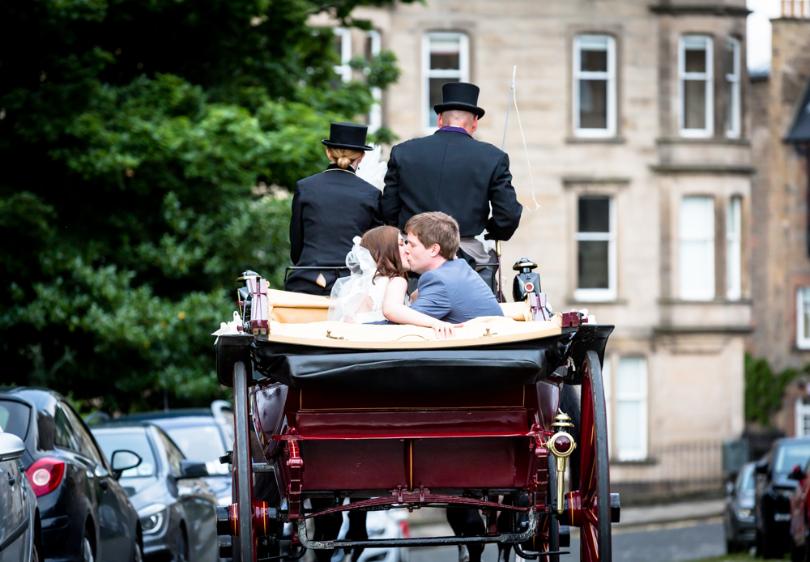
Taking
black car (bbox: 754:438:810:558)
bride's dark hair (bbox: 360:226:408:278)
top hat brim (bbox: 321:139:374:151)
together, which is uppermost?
top hat brim (bbox: 321:139:374:151)

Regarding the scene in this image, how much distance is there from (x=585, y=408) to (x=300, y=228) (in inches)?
95.6

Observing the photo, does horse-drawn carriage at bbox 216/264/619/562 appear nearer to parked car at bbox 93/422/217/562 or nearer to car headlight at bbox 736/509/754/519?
parked car at bbox 93/422/217/562

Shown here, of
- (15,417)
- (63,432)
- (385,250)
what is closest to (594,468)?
(385,250)

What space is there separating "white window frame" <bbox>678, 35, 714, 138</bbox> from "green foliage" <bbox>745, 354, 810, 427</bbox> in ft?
36.8

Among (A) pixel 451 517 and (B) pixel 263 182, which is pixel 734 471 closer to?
(B) pixel 263 182

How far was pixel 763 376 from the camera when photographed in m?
57.3

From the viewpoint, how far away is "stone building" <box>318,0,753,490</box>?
153 feet

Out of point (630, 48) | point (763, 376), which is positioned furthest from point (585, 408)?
point (763, 376)

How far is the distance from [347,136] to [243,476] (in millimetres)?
3167

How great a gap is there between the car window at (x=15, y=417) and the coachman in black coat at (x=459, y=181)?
267 centimetres

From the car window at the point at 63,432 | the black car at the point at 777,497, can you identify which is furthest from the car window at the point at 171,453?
the black car at the point at 777,497

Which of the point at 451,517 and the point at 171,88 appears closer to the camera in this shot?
the point at 451,517

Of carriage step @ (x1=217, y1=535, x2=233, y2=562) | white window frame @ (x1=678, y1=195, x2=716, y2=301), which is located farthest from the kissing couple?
white window frame @ (x1=678, y1=195, x2=716, y2=301)

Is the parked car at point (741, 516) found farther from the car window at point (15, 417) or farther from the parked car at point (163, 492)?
the car window at point (15, 417)
